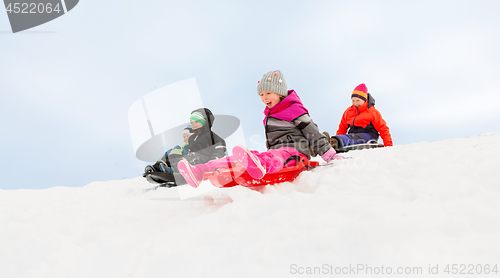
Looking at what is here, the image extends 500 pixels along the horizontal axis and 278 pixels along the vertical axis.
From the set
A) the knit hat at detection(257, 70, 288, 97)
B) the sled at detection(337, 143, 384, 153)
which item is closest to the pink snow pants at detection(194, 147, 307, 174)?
the knit hat at detection(257, 70, 288, 97)

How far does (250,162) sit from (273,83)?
113 cm

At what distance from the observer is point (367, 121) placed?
18.1 ft

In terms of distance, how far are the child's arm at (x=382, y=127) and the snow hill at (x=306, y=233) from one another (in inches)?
115

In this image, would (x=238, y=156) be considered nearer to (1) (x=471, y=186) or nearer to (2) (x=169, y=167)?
(1) (x=471, y=186)

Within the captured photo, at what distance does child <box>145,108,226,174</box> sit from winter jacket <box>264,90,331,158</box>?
A: 5.09 feet

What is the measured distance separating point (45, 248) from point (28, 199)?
2.57 m

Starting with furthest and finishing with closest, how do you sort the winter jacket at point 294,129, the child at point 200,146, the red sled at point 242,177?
the child at point 200,146 < the winter jacket at point 294,129 < the red sled at point 242,177

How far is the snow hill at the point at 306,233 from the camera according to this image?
116cm

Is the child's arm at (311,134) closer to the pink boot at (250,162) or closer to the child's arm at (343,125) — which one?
the pink boot at (250,162)

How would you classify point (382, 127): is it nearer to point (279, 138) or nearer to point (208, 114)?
point (279, 138)

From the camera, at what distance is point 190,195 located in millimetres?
2770

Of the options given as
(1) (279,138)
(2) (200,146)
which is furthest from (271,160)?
(2) (200,146)

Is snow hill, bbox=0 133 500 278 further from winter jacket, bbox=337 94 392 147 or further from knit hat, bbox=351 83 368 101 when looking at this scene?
knit hat, bbox=351 83 368 101

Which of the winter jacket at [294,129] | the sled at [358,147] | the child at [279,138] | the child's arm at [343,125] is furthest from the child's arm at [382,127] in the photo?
the winter jacket at [294,129]
